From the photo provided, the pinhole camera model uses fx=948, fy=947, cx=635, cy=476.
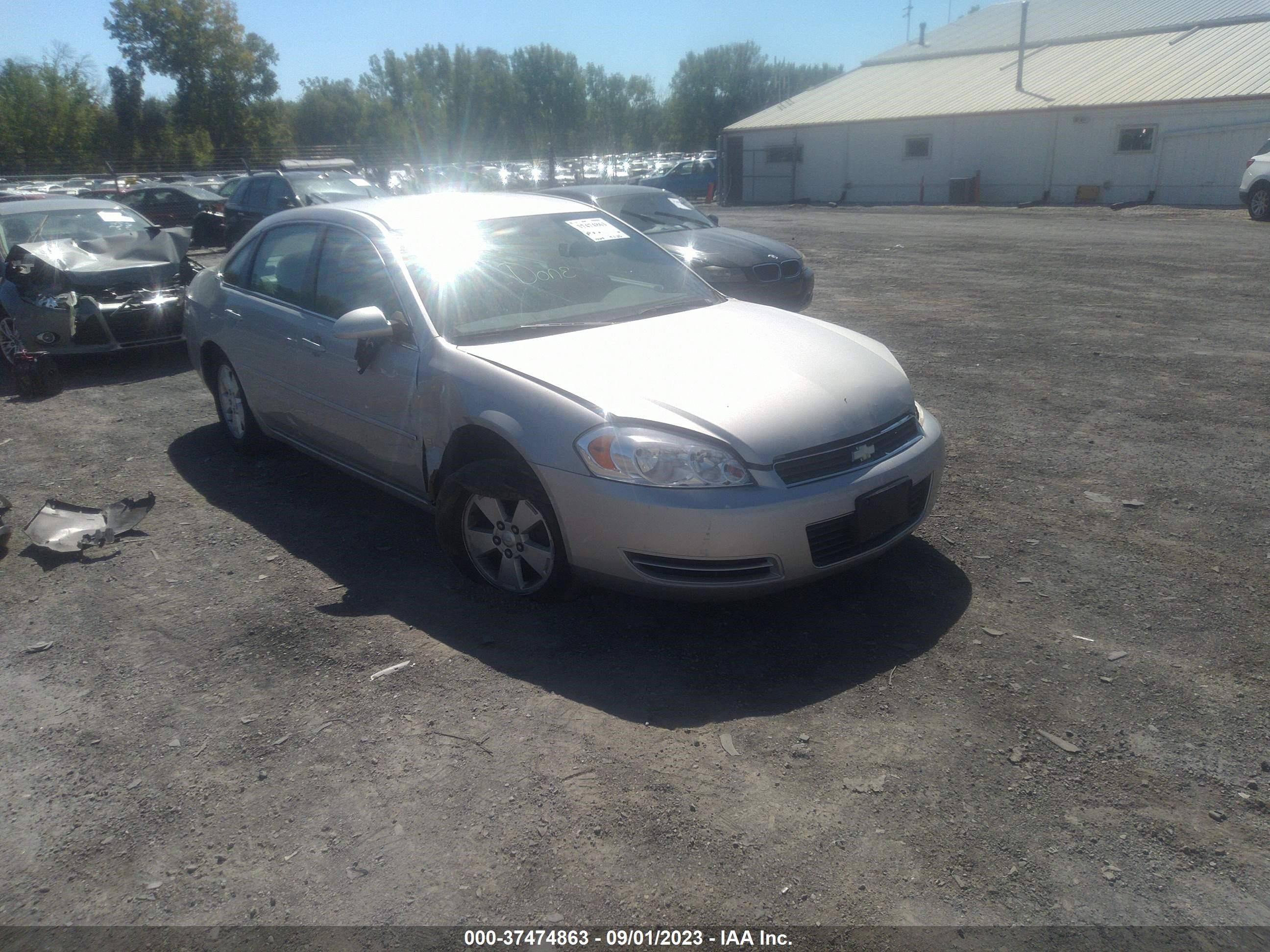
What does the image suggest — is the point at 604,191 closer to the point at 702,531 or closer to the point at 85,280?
the point at 85,280

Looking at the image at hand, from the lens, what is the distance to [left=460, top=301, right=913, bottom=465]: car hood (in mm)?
3619

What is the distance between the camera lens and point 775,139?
1533 inches

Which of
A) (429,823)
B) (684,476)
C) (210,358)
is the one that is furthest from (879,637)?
(210,358)

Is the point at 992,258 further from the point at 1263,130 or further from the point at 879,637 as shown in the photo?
the point at 1263,130

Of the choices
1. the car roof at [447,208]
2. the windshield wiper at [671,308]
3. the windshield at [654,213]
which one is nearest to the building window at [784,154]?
the windshield at [654,213]

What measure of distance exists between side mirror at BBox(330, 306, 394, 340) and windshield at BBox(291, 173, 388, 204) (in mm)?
12323

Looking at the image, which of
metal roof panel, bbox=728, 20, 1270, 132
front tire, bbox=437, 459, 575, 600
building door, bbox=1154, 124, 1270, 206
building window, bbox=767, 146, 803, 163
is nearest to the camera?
front tire, bbox=437, 459, 575, 600

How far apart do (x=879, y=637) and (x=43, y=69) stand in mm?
72841

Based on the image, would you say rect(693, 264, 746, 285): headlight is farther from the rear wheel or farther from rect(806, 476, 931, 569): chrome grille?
the rear wheel

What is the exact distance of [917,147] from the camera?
3447cm

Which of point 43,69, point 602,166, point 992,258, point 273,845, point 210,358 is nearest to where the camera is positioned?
point 273,845

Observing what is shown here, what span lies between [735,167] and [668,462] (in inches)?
1522

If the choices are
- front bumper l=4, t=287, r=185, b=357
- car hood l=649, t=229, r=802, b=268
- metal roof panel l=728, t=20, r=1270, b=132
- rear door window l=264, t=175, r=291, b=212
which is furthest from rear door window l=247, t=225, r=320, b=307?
metal roof panel l=728, t=20, r=1270, b=132

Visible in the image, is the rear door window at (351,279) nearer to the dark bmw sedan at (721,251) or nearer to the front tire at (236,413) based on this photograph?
the front tire at (236,413)
